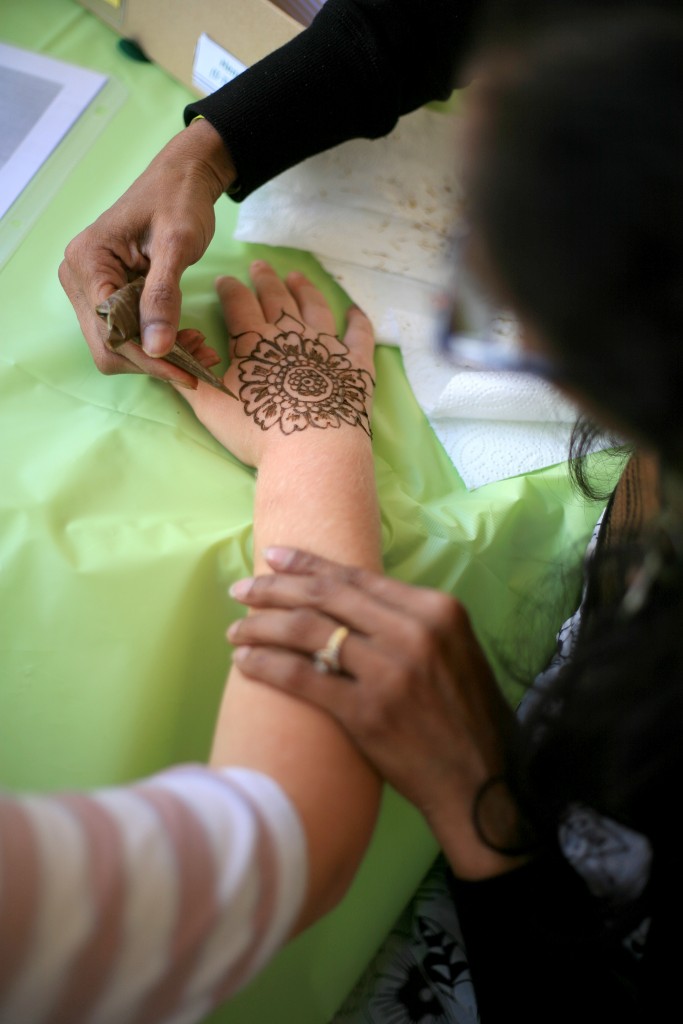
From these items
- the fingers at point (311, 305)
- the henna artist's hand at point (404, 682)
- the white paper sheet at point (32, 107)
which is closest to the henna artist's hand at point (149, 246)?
the fingers at point (311, 305)

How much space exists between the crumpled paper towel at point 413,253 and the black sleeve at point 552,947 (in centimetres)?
50

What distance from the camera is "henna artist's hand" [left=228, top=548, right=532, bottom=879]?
635 millimetres

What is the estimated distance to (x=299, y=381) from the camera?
939 mm

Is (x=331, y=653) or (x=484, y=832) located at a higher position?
(x=331, y=653)

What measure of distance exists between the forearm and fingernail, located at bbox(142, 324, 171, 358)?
0.17m

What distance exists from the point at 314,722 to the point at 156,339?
17.4 inches

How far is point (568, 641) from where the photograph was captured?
2.90 ft

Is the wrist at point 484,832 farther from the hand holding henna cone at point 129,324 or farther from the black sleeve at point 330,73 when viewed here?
the black sleeve at point 330,73

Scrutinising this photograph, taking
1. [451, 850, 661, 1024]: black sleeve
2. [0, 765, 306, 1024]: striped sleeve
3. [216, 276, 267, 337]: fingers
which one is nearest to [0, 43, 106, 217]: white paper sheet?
[216, 276, 267, 337]: fingers

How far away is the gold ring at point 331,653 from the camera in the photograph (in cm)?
64

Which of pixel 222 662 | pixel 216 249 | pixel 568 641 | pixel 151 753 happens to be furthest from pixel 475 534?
pixel 216 249

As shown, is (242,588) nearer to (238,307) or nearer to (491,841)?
(491,841)

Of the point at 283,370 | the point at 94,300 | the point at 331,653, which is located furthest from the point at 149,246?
the point at 331,653

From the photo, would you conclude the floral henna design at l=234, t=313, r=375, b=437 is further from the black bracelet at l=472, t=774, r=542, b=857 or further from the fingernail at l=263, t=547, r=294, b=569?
the black bracelet at l=472, t=774, r=542, b=857
